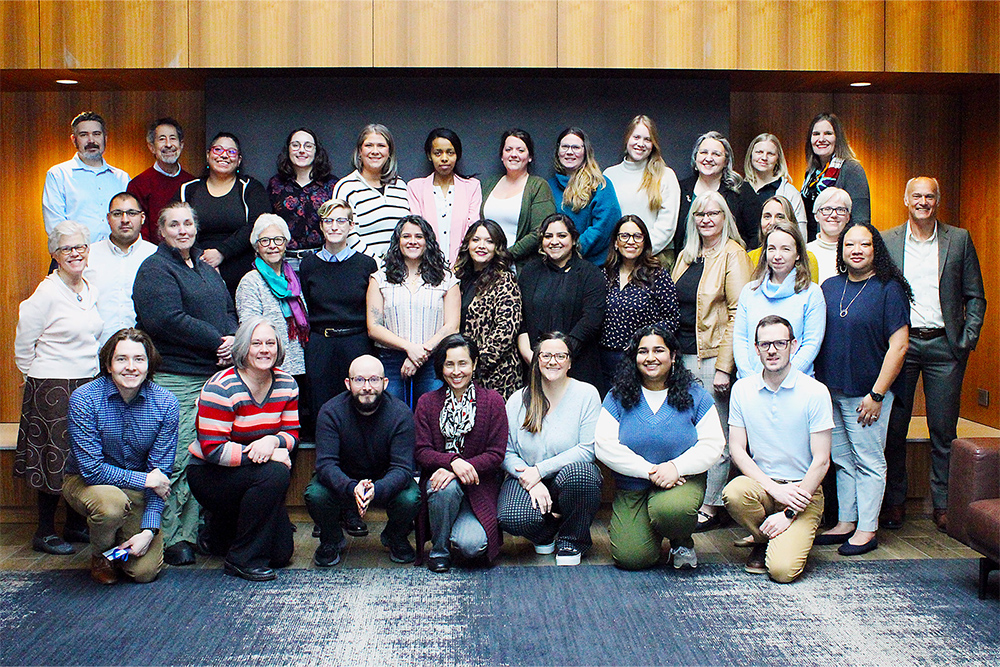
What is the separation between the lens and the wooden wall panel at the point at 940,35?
17.9 feet

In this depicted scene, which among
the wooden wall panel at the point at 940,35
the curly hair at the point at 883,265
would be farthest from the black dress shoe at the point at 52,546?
the wooden wall panel at the point at 940,35

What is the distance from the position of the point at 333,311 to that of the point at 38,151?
8.86ft

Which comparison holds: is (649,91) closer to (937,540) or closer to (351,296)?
(351,296)

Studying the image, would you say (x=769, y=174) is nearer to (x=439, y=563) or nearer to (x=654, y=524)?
(x=654, y=524)

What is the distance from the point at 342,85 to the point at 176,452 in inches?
96.7

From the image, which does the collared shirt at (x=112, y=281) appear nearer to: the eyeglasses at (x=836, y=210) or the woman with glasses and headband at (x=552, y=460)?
the woman with glasses and headband at (x=552, y=460)

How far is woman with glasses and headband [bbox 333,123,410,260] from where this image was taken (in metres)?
4.97

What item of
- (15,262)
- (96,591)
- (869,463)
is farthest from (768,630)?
(15,262)

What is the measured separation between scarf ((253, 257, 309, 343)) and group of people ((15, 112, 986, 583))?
0.04ft

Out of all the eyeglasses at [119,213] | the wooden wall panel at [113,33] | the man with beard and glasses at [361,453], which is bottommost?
the man with beard and glasses at [361,453]

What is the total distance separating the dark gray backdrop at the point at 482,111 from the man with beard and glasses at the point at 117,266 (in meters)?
1.23

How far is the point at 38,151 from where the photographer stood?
6.07m

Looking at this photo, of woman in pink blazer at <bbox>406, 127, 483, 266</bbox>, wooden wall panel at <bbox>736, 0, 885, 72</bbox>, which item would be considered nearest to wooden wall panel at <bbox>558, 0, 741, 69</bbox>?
wooden wall panel at <bbox>736, 0, 885, 72</bbox>

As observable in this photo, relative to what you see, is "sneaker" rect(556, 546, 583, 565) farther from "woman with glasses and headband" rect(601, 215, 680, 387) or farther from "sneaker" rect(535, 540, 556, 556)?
"woman with glasses and headband" rect(601, 215, 680, 387)
